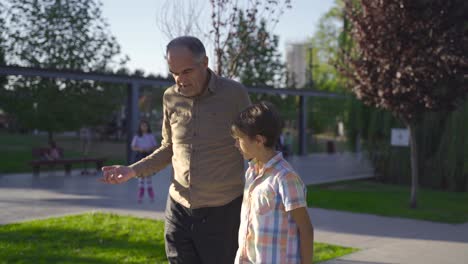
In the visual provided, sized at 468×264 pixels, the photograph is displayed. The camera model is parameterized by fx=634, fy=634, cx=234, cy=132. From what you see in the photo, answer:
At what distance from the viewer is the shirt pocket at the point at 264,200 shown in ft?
9.30

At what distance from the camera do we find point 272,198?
112 inches

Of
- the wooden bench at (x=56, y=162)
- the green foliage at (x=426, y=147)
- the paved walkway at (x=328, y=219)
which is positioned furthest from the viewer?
the wooden bench at (x=56, y=162)

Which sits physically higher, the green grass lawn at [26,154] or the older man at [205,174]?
the older man at [205,174]

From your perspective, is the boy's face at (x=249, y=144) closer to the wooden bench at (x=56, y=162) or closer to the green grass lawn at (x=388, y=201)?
the green grass lawn at (x=388, y=201)

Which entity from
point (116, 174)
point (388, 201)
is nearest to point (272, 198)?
point (116, 174)

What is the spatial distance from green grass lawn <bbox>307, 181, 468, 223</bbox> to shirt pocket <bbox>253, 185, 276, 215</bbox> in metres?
7.75

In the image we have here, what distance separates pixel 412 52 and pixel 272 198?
27.4 feet

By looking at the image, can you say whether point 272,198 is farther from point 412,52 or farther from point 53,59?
point 53,59

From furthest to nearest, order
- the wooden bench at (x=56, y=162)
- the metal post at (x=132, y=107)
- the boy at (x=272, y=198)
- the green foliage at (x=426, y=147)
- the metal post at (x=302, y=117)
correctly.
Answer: the metal post at (x=302, y=117), the metal post at (x=132, y=107), the wooden bench at (x=56, y=162), the green foliage at (x=426, y=147), the boy at (x=272, y=198)

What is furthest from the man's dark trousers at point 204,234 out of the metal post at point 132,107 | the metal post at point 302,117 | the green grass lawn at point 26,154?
the metal post at point 302,117

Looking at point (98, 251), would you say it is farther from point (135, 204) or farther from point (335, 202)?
point (335, 202)

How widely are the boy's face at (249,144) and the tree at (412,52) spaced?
8.11m

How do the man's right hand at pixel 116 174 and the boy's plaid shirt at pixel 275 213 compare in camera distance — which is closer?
the boy's plaid shirt at pixel 275 213

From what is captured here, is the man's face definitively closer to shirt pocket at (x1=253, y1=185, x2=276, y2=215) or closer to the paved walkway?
shirt pocket at (x1=253, y1=185, x2=276, y2=215)
